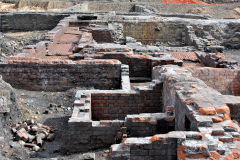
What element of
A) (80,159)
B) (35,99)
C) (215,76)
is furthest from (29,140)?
(215,76)

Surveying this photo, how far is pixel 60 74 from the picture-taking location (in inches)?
300

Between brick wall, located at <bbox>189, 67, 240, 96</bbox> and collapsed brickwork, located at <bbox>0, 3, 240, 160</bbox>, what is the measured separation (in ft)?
0.08

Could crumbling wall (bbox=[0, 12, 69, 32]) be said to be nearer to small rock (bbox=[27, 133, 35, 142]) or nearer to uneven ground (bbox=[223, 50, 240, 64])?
uneven ground (bbox=[223, 50, 240, 64])

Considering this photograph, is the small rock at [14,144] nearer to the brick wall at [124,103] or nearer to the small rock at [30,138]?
the small rock at [30,138]

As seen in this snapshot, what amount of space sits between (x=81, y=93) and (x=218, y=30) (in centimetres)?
957

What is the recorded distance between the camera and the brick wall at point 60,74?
24.7ft

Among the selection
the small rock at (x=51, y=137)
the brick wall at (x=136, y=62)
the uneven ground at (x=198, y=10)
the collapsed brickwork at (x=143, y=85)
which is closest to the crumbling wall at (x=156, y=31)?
the collapsed brickwork at (x=143, y=85)

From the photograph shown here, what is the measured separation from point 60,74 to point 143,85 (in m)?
2.20

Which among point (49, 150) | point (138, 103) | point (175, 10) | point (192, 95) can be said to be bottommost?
point (49, 150)

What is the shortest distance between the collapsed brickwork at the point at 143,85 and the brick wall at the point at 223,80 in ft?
0.08

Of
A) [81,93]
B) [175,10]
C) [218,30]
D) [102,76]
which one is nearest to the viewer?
[81,93]

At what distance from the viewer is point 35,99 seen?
24.1 ft

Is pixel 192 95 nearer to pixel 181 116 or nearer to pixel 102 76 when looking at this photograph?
pixel 181 116

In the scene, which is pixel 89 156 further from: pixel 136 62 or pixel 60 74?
pixel 136 62
